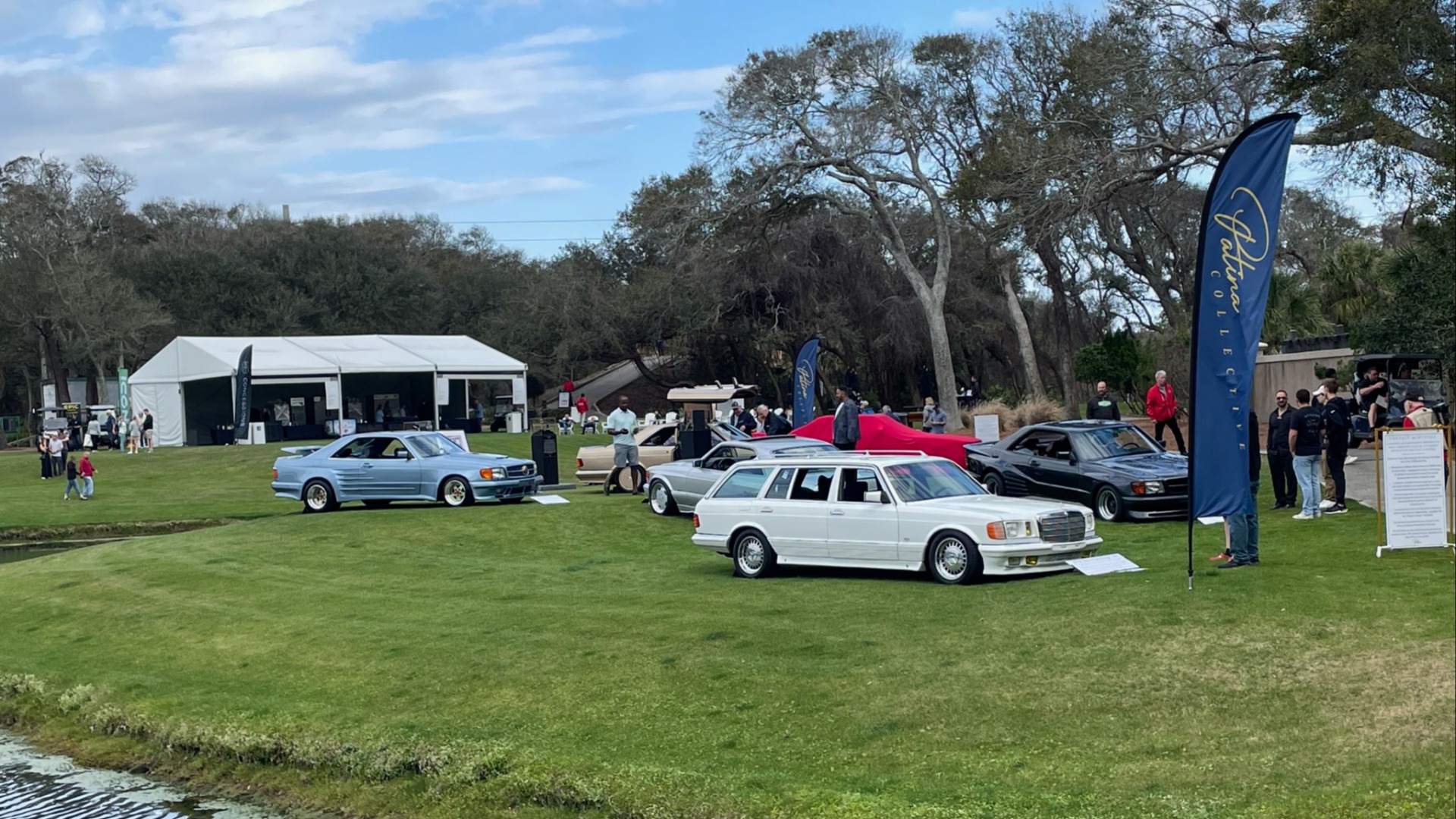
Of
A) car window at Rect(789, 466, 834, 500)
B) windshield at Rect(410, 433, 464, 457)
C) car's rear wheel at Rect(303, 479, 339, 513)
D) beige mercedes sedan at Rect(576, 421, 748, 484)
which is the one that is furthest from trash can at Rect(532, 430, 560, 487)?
car window at Rect(789, 466, 834, 500)

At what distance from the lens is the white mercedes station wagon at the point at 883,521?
14984mm

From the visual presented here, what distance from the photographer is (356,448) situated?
27656 mm

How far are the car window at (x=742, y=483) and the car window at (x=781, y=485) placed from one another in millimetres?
346

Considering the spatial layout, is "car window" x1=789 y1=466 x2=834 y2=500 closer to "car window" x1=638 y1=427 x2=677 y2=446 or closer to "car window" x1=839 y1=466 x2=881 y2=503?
"car window" x1=839 y1=466 x2=881 y2=503

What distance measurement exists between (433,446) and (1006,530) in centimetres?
1514

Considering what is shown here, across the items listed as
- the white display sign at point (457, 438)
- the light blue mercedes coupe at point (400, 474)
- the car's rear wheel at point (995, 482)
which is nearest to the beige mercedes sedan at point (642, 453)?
the white display sign at point (457, 438)

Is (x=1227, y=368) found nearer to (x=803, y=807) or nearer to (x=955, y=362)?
(x=803, y=807)

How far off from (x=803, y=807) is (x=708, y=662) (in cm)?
364

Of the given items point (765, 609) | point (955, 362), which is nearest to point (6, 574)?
point (765, 609)

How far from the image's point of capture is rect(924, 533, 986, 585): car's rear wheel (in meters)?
15.0

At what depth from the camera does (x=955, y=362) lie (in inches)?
2571

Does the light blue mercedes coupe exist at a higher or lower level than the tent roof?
lower

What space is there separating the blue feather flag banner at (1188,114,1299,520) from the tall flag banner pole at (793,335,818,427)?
65.4 feet

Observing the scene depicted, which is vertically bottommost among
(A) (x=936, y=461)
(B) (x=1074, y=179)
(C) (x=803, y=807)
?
(C) (x=803, y=807)
